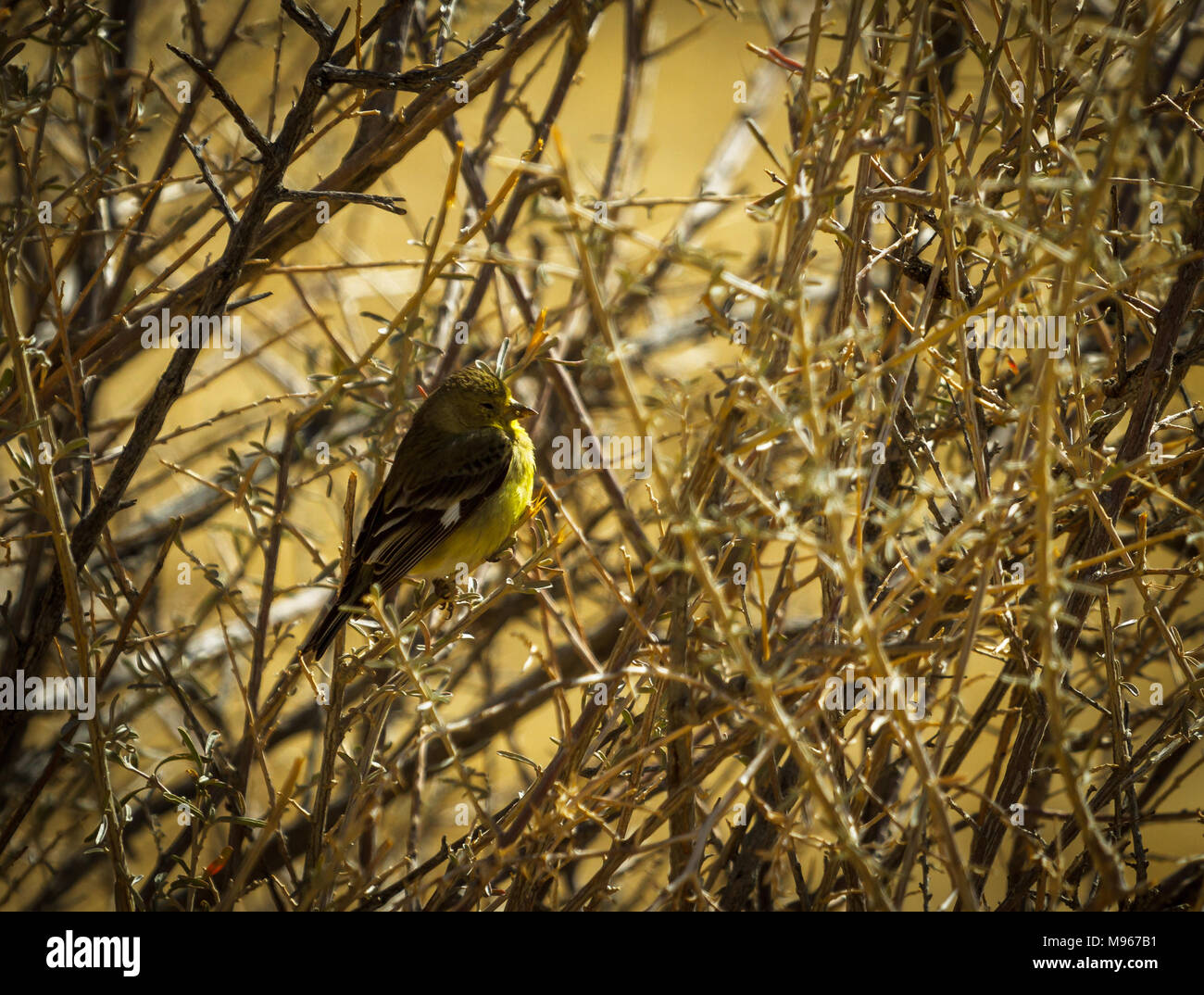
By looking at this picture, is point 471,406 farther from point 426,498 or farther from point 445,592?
point 445,592

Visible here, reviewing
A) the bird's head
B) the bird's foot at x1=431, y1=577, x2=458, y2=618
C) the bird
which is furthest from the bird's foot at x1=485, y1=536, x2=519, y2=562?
the bird's head

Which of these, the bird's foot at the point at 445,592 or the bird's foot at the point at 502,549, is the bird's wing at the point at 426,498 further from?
the bird's foot at the point at 502,549

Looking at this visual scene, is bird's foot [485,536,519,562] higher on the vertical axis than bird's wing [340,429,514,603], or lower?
lower

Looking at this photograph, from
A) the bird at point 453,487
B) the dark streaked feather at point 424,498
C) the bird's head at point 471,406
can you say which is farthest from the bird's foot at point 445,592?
the bird's head at point 471,406

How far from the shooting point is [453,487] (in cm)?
429

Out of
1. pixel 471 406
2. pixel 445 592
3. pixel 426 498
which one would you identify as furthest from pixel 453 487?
pixel 445 592

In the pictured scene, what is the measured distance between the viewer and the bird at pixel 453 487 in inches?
160

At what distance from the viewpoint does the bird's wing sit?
4008mm

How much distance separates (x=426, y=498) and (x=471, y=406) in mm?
454

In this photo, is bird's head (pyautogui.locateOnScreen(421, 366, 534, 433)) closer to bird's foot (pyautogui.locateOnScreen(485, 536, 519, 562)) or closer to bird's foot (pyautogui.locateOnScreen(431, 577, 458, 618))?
bird's foot (pyautogui.locateOnScreen(485, 536, 519, 562))

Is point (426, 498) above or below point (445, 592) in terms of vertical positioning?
above

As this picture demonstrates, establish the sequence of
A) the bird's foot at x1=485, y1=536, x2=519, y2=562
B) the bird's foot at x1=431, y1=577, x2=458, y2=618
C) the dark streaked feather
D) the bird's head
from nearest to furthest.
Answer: the bird's foot at x1=431, y1=577, x2=458, y2=618
the bird's foot at x1=485, y1=536, x2=519, y2=562
the dark streaked feather
the bird's head

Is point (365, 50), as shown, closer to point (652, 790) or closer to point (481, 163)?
point (481, 163)

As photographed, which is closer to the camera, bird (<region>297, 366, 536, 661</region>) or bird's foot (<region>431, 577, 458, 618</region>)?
bird's foot (<region>431, 577, 458, 618</region>)
